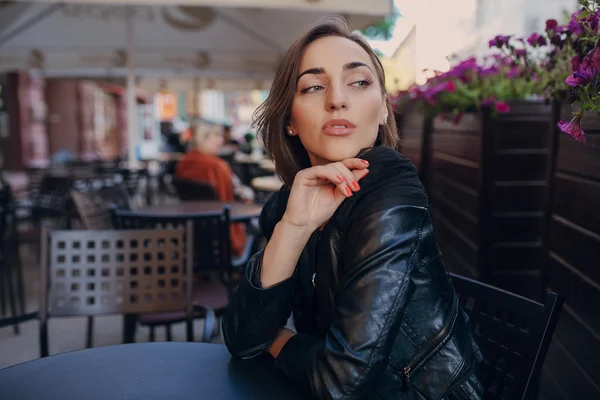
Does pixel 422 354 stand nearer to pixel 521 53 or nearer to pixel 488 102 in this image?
pixel 521 53

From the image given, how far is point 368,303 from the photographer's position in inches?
43.4

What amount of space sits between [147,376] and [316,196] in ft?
1.78

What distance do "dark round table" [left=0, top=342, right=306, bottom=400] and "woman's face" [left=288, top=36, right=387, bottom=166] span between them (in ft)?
1.69

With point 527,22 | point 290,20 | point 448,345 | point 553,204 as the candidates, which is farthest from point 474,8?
point 448,345

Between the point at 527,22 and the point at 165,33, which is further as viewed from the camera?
the point at 527,22

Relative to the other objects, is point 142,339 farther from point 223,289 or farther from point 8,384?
point 8,384

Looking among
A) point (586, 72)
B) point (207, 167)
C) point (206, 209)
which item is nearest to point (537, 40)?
point (586, 72)

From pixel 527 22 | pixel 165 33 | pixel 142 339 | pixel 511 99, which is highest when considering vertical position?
pixel 527 22

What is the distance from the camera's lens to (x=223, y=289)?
338 centimetres

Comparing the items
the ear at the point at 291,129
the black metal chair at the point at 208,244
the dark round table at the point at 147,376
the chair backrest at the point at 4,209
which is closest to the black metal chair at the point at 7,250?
the chair backrest at the point at 4,209

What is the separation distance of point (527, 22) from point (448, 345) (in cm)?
1635

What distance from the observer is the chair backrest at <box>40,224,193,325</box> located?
224 cm

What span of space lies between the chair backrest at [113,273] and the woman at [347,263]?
0.92m

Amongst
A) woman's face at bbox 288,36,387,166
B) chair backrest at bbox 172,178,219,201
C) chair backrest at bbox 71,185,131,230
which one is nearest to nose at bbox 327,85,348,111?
woman's face at bbox 288,36,387,166
